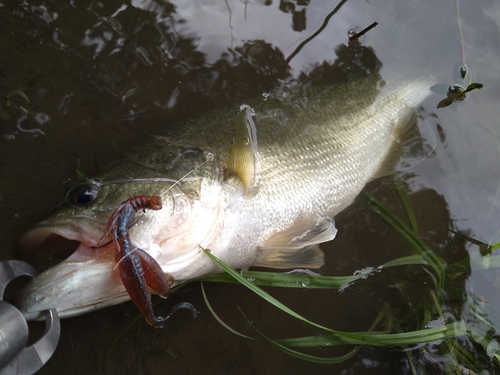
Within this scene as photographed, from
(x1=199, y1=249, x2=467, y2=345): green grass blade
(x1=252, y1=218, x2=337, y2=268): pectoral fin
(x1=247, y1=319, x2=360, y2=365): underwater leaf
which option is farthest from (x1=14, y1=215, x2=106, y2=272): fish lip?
(x1=247, y1=319, x2=360, y2=365): underwater leaf

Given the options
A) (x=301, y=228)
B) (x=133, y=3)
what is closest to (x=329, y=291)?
Result: (x=301, y=228)

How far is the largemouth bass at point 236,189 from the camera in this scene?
1.93 m

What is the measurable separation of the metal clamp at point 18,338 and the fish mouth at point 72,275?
8cm

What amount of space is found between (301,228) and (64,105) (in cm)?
210

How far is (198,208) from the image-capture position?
2217 mm

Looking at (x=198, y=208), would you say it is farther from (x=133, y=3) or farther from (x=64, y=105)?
(x=133, y=3)

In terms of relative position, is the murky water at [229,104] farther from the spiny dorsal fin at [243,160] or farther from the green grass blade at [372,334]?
the spiny dorsal fin at [243,160]

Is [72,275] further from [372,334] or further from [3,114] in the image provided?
[372,334]

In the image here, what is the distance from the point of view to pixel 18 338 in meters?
1.52

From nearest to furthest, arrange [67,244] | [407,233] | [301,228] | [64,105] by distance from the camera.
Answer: [67,244] → [301,228] → [407,233] → [64,105]

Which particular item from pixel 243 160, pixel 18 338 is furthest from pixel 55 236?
pixel 243 160

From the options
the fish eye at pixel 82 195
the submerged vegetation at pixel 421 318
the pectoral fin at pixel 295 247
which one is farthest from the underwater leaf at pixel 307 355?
the fish eye at pixel 82 195

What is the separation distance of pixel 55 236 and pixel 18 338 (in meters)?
0.69

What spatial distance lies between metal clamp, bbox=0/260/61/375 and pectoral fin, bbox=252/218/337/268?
1.26 meters
